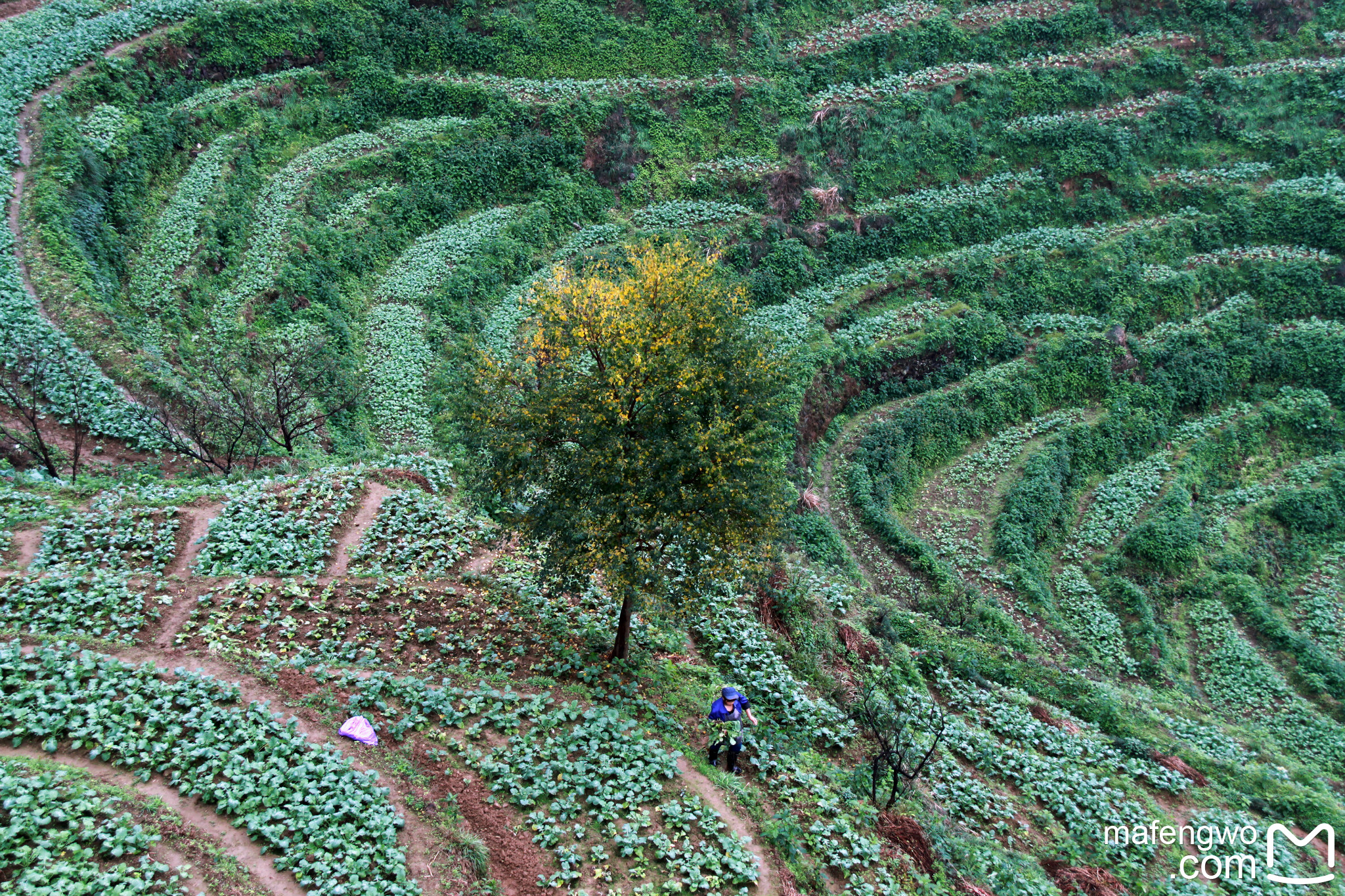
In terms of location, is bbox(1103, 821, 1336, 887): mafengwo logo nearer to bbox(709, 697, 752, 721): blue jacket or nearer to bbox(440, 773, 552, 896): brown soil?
bbox(709, 697, 752, 721): blue jacket

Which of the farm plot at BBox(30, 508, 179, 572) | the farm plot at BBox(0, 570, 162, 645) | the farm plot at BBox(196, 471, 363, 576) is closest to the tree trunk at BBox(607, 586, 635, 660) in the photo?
the farm plot at BBox(196, 471, 363, 576)

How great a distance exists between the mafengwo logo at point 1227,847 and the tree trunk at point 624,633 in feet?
38.4

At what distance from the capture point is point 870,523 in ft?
110

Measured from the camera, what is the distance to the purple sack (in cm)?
1388

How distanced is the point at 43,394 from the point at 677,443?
20.6m

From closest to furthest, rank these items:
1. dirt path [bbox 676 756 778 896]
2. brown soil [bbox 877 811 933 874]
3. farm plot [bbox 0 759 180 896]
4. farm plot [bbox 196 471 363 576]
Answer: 1. farm plot [bbox 0 759 180 896]
2. dirt path [bbox 676 756 778 896]
3. brown soil [bbox 877 811 933 874]
4. farm plot [bbox 196 471 363 576]

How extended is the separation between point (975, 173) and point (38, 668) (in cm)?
4981

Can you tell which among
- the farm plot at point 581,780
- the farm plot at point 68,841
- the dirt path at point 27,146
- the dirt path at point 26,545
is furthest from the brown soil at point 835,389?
the farm plot at point 68,841

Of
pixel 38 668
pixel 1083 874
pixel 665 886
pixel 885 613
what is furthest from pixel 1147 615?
pixel 38 668

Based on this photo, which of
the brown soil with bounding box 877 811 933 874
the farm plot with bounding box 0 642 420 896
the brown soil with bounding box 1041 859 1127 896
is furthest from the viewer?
A: the brown soil with bounding box 1041 859 1127 896

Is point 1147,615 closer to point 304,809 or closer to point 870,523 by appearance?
point 870,523

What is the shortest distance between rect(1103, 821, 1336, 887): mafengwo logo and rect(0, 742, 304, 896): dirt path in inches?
673

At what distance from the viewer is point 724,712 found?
1586cm

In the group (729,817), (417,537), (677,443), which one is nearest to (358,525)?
(417,537)
